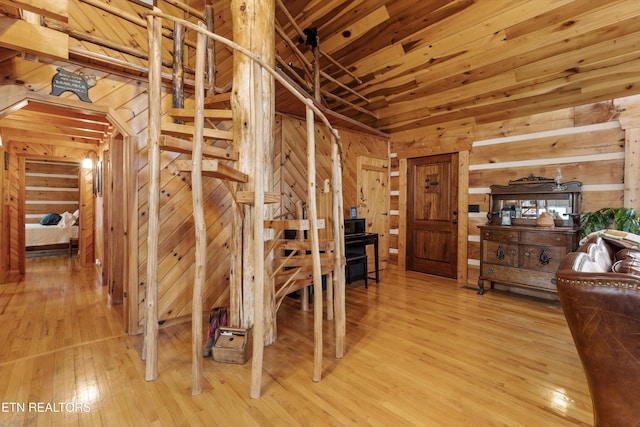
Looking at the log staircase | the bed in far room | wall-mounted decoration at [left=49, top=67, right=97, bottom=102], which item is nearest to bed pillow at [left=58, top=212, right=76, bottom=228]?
the bed in far room

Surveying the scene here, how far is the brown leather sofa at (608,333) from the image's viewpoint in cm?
93

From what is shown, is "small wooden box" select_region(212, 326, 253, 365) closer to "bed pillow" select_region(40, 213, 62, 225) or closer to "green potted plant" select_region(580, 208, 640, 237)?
"green potted plant" select_region(580, 208, 640, 237)

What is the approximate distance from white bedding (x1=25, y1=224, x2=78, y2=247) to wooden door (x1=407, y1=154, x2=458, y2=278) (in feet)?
24.9

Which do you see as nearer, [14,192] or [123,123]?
[123,123]

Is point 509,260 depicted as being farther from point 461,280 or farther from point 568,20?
point 568,20

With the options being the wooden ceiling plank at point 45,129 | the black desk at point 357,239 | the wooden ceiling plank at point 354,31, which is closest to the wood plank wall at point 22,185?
the wooden ceiling plank at point 45,129

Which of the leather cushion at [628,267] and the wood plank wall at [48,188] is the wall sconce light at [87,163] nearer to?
the wood plank wall at [48,188]

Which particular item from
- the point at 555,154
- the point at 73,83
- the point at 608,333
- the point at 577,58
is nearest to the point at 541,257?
the point at 555,154

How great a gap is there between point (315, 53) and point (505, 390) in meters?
3.64

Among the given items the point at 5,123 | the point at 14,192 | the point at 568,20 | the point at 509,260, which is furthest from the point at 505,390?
the point at 14,192

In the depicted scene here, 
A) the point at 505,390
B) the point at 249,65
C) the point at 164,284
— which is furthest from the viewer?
the point at 164,284

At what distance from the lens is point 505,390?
5.88ft

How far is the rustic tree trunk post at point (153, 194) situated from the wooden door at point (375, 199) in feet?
11.1

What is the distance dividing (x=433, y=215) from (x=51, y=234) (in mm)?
8215
